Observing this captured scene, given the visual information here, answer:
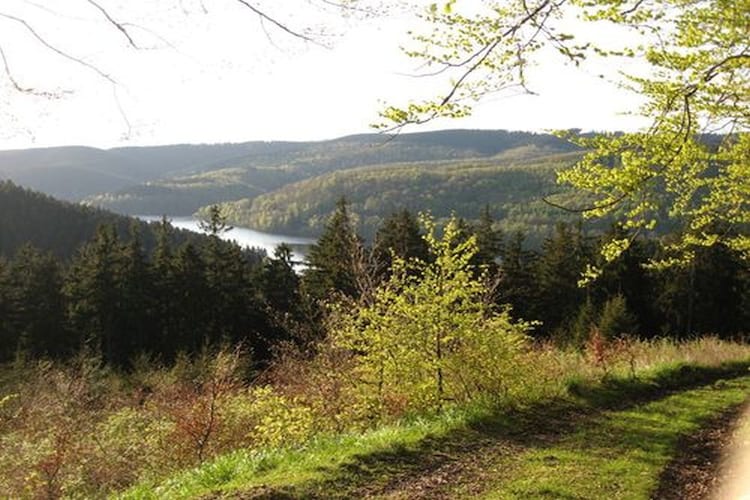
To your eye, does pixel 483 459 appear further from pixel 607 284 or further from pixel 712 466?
pixel 607 284

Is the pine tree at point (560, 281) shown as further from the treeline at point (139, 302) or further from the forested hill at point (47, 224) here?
the forested hill at point (47, 224)

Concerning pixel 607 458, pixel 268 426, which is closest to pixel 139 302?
pixel 268 426

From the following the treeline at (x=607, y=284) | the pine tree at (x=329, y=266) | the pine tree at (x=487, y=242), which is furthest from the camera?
the pine tree at (x=487, y=242)

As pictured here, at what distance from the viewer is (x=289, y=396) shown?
45.5 ft

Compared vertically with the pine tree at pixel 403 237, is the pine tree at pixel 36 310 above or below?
below

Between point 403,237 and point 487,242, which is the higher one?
point 403,237

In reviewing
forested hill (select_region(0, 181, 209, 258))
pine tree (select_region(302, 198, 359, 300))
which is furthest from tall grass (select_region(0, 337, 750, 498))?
forested hill (select_region(0, 181, 209, 258))

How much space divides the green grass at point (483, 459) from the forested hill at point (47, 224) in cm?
10415

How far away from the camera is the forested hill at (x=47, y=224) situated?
112 m

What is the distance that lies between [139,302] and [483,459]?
4287cm

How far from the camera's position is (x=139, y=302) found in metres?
47.4

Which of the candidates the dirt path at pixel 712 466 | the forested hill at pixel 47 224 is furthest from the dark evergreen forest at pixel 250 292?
the forested hill at pixel 47 224

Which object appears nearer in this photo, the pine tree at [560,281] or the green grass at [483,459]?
the green grass at [483,459]

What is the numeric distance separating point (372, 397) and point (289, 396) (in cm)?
278
